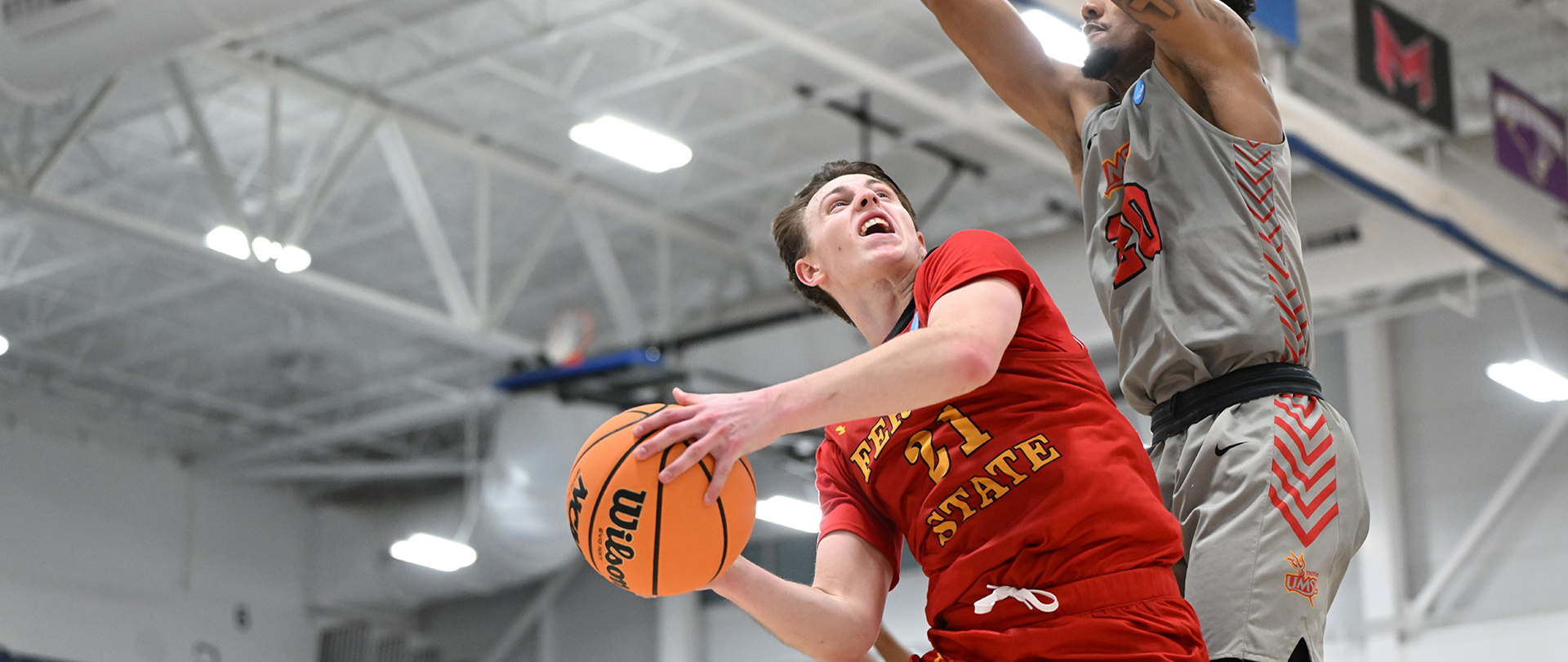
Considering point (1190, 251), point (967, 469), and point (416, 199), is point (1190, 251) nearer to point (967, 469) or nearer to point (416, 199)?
point (967, 469)

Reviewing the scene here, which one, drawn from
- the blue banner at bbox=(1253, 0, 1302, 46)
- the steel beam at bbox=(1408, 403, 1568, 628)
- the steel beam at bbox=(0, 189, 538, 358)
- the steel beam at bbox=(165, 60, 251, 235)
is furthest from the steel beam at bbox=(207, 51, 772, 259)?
the blue banner at bbox=(1253, 0, 1302, 46)

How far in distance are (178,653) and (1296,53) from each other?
20249 mm

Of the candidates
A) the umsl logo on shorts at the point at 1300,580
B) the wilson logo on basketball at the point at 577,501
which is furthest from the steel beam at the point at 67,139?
the umsl logo on shorts at the point at 1300,580

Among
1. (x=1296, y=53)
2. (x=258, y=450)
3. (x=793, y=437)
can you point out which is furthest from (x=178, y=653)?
(x=1296, y=53)

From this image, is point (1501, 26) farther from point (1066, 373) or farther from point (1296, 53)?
point (1066, 373)

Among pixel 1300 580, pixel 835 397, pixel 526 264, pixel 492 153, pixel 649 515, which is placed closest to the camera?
pixel 835 397

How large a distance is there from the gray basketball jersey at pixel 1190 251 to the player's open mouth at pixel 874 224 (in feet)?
1.68

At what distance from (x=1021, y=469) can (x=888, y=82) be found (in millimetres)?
12748

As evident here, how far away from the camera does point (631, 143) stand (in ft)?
47.4

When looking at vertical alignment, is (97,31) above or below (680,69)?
below

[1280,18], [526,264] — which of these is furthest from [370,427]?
[1280,18]

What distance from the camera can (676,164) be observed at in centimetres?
1467

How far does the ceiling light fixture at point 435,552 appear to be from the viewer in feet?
73.6

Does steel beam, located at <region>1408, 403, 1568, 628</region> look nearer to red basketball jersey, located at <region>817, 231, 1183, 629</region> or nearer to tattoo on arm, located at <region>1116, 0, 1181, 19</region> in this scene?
tattoo on arm, located at <region>1116, 0, 1181, 19</region>
